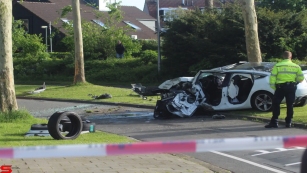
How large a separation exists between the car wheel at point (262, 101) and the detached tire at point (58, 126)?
225 inches

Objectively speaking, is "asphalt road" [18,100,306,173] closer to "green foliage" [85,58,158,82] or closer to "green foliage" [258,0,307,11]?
"green foliage" [85,58,158,82]

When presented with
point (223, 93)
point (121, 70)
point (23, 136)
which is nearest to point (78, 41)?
point (121, 70)

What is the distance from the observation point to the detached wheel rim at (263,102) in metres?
15.6

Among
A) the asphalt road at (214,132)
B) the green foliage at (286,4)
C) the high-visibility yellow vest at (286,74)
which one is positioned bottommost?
the asphalt road at (214,132)

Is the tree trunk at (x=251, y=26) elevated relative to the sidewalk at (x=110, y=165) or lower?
elevated

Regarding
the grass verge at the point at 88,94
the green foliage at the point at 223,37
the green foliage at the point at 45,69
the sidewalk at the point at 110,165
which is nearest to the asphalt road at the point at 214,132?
the sidewalk at the point at 110,165

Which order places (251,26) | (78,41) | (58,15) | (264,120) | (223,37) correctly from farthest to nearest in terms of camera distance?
(58,15) → (223,37) → (78,41) → (251,26) → (264,120)

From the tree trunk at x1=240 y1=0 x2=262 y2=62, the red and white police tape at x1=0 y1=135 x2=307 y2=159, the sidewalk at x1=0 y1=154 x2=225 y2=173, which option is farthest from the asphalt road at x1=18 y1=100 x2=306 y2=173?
the tree trunk at x1=240 y1=0 x2=262 y2=62

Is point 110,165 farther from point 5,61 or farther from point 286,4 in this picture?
point 286,4

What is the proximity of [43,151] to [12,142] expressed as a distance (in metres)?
6.91

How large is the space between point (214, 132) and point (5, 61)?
543 cm

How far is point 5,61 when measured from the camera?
14422 mm

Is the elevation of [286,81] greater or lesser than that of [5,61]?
lesser

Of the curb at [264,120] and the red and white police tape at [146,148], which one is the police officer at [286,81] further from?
the red and white police tape at [146,148]
